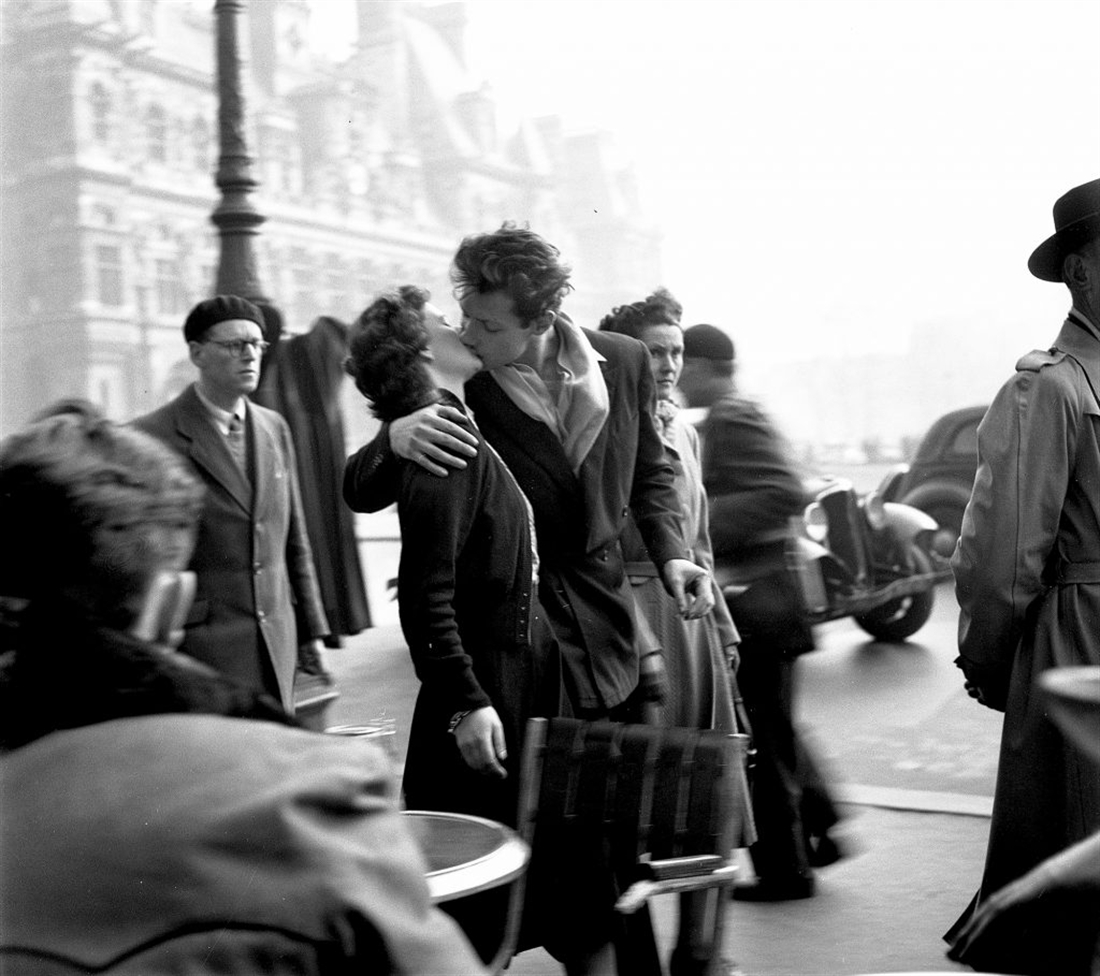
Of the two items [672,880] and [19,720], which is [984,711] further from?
[19,720]

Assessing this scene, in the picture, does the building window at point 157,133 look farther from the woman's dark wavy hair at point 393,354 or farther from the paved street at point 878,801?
the woman's dark wavy hair at point 393,354

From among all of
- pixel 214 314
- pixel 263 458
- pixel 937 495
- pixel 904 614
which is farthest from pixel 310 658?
pixel 937 495

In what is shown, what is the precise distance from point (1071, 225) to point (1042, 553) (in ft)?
2.67

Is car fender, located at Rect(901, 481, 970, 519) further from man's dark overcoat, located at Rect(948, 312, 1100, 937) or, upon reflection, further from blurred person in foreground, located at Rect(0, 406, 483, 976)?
blurred person in foreground, located at Rect(0, 406, 483, 976)

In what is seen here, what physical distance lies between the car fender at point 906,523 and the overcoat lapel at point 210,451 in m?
7.92

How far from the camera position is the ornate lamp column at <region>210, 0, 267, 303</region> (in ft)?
24.5

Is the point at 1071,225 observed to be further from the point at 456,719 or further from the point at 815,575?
the point at 815,575

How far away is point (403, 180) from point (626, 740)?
22.3 meters

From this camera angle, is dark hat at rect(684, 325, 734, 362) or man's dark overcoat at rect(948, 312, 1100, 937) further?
dark hat at rect(684, 325, 734, 362)

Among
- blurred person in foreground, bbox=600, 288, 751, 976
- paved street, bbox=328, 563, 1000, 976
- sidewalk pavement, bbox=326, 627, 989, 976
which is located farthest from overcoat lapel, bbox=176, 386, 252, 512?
paved street, bbox=328, 563, 1000, 976

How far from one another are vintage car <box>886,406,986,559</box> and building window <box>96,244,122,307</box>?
1746 cm

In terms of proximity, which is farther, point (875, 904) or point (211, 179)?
point (211, 179)

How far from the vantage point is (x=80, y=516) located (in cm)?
146

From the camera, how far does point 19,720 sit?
1.37 meters
